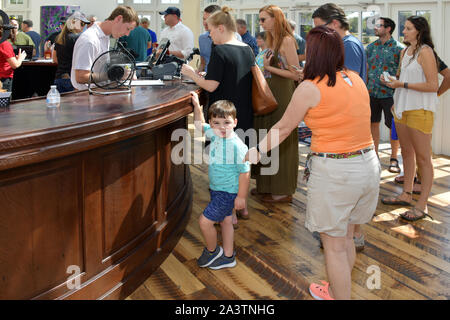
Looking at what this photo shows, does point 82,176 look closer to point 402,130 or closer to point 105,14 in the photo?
point 402,130

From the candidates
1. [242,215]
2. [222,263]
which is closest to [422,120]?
[242,215]

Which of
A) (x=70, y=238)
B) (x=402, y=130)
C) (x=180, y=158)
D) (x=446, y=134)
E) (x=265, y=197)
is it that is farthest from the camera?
(x=446, y=134)

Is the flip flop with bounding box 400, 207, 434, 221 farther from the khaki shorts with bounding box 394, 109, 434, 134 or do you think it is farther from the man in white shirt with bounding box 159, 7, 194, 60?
the man in white shirt with bounding box 159, 7, 194, 60

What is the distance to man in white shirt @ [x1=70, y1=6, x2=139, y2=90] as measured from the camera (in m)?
3.31

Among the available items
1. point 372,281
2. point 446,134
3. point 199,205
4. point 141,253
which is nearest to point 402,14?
point 446,134

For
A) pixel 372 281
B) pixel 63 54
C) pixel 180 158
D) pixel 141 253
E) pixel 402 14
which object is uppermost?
pixel 402 14

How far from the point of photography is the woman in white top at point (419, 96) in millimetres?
3680

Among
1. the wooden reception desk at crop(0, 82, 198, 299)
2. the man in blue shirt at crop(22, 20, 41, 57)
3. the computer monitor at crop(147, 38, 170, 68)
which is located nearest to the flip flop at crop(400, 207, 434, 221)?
the wooden reception desk at crop(0, 82, 198, 299)

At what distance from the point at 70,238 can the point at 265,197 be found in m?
2.45

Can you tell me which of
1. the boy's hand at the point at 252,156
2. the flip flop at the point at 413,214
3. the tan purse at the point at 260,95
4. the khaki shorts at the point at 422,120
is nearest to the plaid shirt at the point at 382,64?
the khaki shorts at the point at 422,120

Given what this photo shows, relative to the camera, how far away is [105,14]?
11.3 meters

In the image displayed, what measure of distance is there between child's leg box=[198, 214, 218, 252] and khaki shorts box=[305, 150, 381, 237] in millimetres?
752

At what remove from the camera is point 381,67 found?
5215 mm

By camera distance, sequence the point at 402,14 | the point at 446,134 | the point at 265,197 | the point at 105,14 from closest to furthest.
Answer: the point at 265,197, the point at 446,134, the point at 402,14, the point at 105,14
